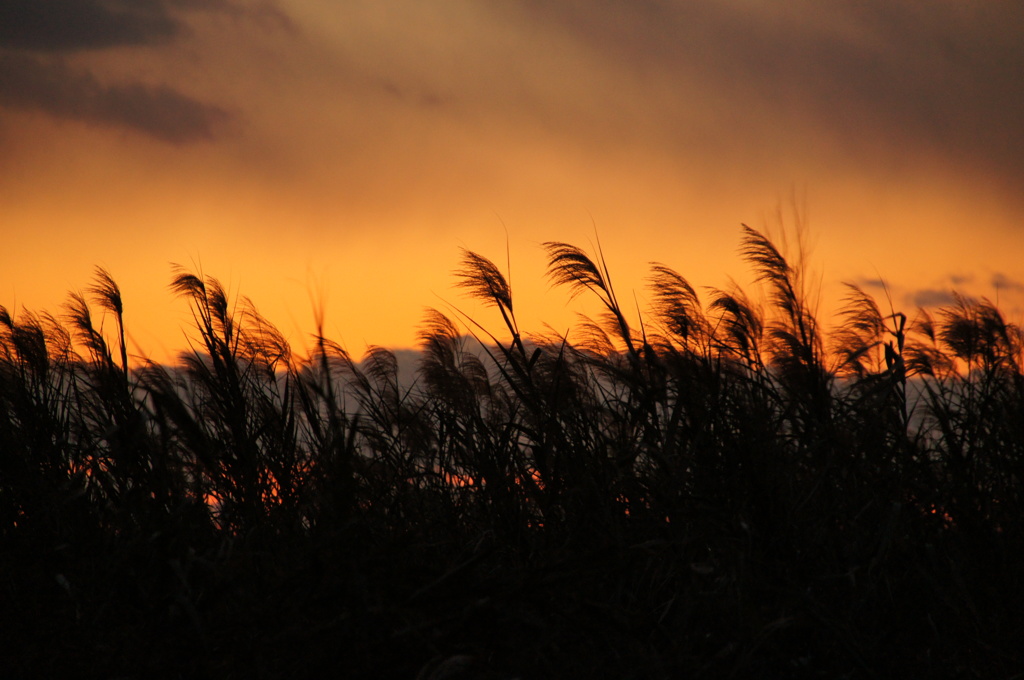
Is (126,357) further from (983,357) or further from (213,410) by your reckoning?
(983,357)

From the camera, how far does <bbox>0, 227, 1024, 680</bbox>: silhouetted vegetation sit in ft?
7.88

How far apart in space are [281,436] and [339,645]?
1.15m

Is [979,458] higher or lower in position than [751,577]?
higher

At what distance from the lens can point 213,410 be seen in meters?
3.34

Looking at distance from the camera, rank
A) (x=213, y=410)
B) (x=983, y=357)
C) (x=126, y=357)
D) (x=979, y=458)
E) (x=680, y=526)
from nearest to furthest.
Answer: (x=680, y=526)
(x=213, y=410)
(x=979, y=458)
(x=126, y=357)
(x=983, y=357)

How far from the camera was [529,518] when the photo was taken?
319 cm

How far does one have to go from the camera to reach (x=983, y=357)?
4.77m

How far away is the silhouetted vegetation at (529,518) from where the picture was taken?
240 centimetres

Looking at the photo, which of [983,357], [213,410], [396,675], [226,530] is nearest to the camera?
[396,675]

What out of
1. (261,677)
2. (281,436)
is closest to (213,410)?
(281,436)

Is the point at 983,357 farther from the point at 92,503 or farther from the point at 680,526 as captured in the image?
the point at 92,503

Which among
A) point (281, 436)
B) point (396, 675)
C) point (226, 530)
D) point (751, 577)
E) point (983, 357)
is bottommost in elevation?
point (396, 675)

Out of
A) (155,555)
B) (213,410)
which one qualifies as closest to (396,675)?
(155,555)

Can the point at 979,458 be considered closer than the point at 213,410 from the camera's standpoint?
No
